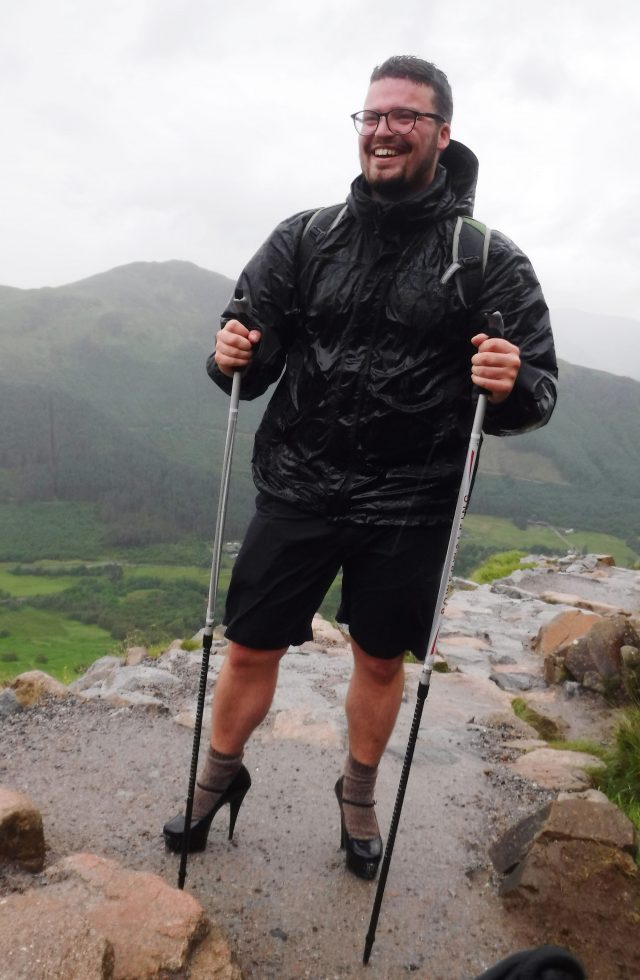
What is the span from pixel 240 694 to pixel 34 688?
9.92ft

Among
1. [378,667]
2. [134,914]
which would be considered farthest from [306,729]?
[134,914]

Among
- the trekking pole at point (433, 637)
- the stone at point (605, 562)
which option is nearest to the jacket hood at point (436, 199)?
the trekking pole at point (433, 637)

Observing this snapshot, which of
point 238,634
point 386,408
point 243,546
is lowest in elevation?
point 238,634

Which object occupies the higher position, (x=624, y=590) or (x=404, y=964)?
(x=404, y=964)

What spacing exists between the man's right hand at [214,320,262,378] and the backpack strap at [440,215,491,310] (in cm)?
90

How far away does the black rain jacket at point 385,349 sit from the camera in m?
3.33

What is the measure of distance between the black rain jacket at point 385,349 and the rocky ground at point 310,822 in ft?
6.10

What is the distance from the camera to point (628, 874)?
3527mm

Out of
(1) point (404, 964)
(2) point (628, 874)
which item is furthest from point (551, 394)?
(1) point (404, 964)

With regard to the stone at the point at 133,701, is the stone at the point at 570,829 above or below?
above

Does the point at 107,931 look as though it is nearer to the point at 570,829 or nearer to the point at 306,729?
the point at 570,829

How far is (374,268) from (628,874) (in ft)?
9.92

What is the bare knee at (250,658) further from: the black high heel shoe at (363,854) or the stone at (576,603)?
the stone at (576,603)

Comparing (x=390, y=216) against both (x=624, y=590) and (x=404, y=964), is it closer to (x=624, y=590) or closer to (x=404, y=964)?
(x=404, y=964)
